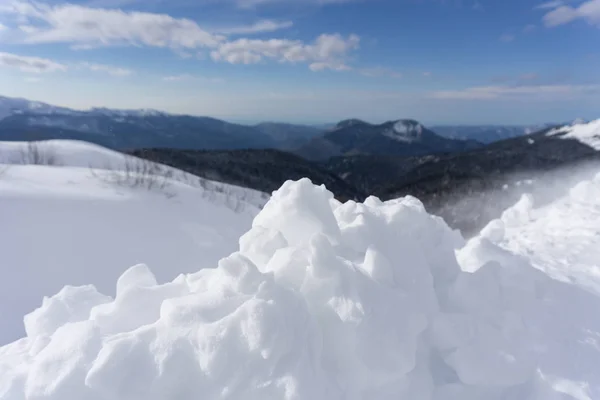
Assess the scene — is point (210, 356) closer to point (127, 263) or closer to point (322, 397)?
point (322, 397)

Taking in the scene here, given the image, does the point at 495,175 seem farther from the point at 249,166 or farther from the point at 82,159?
the point at 82,159

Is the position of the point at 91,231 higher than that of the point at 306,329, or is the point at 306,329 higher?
the point at 306,329

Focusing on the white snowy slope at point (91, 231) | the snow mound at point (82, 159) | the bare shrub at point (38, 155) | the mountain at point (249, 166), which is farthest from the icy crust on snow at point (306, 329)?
the mountain at point (249, 166)

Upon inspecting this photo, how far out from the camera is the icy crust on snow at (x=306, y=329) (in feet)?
7.20

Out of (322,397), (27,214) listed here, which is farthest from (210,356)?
(27,214)

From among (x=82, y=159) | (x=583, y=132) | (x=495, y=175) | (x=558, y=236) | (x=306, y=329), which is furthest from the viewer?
(x=583, y=132)

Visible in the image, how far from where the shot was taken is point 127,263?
6.59 m

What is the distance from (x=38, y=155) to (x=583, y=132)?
3874 inches

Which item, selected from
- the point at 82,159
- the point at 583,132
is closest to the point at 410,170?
the point at 583,132

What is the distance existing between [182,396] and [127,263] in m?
4.92

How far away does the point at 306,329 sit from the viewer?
2443 mm

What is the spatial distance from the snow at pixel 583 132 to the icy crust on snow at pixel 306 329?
83.5m

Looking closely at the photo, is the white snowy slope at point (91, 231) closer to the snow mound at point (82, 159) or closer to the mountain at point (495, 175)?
the snow mound at point (82, 159)

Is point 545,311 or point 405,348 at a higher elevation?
point 405,348
